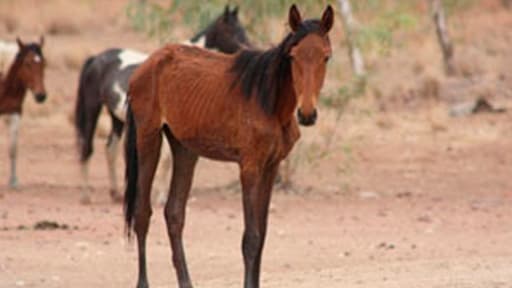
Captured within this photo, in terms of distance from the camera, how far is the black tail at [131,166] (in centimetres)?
1214

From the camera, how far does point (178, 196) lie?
39.3 ft

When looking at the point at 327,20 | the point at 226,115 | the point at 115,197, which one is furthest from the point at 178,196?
the point at 115,197

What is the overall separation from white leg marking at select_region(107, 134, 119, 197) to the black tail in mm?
7247

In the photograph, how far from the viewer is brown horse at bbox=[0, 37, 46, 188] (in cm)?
2111

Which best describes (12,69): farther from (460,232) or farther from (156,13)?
(460,232)

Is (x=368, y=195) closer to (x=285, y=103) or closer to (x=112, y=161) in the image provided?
(x=112, y=161)

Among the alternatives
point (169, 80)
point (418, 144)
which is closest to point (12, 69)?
point (418, 144)

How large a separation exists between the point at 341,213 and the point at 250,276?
24.9 feet

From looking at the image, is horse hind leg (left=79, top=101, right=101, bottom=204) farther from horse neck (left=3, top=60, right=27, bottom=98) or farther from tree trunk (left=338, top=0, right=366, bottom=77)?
tree trunk (left=338, top=0, right=366, bottom=77)

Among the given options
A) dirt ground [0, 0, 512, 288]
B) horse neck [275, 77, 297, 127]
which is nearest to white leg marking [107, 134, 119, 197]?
dirt ground [0, 0, 512, 288]

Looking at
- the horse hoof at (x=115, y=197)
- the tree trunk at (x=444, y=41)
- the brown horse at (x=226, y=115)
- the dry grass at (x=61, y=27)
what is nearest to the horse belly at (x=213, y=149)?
the brown horse at (x=226, y=115)

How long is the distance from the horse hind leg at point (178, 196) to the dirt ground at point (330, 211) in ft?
2.14

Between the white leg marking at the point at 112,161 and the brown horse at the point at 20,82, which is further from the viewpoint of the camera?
the brown horse at the point at 20,82

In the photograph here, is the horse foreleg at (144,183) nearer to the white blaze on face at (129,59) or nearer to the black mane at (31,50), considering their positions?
the white blaze on face at (129,59)
